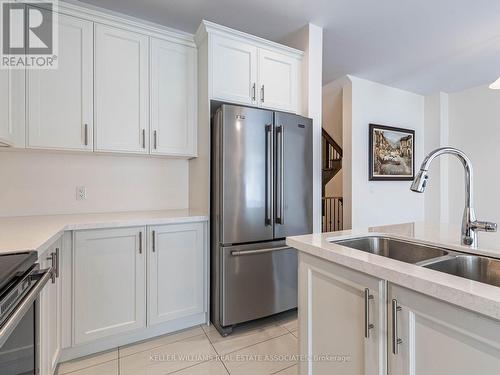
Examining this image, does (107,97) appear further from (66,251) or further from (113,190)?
(66,251)

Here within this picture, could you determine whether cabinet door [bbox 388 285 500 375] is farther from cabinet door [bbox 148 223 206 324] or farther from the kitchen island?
cabinet door [bbox 148 223 206 324]

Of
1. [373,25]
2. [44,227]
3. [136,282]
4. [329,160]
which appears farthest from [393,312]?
[329,160]

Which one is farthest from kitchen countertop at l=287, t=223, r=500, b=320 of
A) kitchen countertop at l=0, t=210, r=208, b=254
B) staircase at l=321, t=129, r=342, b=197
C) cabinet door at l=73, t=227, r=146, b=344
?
staircase at l=321, t=129, r=342, b=197

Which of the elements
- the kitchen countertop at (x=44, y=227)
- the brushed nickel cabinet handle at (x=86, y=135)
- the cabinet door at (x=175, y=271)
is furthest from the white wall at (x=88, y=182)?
the cabinet door at (x=175, y=271)

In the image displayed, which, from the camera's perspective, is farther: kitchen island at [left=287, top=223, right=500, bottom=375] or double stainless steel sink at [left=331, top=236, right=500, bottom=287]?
double stainless steel sink at [left=331, top=236, right=500, bottom=287]

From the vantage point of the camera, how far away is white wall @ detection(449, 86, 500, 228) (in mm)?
4184

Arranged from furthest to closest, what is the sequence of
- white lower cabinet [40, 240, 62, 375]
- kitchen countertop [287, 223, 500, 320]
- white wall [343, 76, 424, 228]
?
white wall [343, 76, 424, 228] < white lower cabinet [40, 240, 62, 375] < kitchen countertop [287, 223, 500, 320]

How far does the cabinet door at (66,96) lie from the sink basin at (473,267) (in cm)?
238

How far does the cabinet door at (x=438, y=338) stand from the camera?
0.69 m

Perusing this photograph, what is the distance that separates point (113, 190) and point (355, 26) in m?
2.85

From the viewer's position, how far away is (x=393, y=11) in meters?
2.48

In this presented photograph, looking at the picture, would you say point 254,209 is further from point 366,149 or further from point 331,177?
point 331,177

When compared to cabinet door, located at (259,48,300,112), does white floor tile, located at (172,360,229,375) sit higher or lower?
lower

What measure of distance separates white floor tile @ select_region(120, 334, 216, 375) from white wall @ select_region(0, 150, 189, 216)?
4.00 ft
